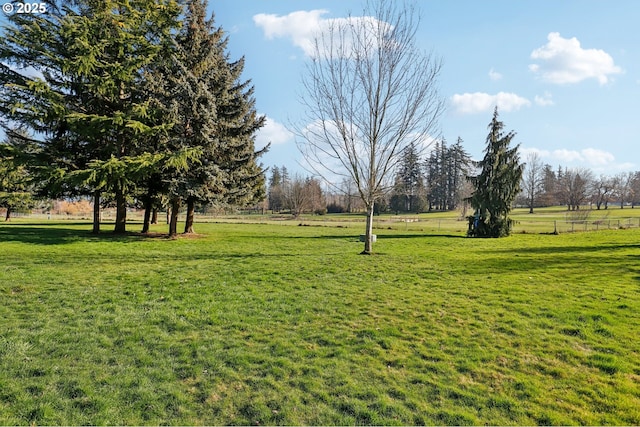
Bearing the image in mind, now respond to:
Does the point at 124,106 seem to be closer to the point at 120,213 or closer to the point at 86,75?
the point at 86,75

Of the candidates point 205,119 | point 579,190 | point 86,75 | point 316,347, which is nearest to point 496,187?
point 205,119

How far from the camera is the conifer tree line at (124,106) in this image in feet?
48.4

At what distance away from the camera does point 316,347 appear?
4645 millimetres

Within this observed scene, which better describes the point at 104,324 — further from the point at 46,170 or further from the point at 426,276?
the point at 46,170

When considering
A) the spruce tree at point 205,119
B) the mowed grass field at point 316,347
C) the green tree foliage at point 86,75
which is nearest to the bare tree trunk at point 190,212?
the spruce tree at point 205,119

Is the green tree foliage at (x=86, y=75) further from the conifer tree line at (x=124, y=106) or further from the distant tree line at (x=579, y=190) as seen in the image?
the distant tree line at (x=579, y=190)

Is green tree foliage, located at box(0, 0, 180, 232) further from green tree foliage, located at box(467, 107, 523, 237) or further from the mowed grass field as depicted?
green tree foliage, located at box(467, 107, 523, 237)

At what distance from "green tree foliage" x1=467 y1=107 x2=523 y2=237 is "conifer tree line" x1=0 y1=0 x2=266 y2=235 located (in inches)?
643

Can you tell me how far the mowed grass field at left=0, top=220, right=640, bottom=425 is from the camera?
3215mm

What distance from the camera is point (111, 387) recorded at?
352 centimetres

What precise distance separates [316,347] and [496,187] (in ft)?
75.1

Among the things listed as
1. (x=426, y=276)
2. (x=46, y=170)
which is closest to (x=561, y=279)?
(x=426, y=276)

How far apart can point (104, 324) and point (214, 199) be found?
501 inches

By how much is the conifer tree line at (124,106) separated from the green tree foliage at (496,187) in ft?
53.6
